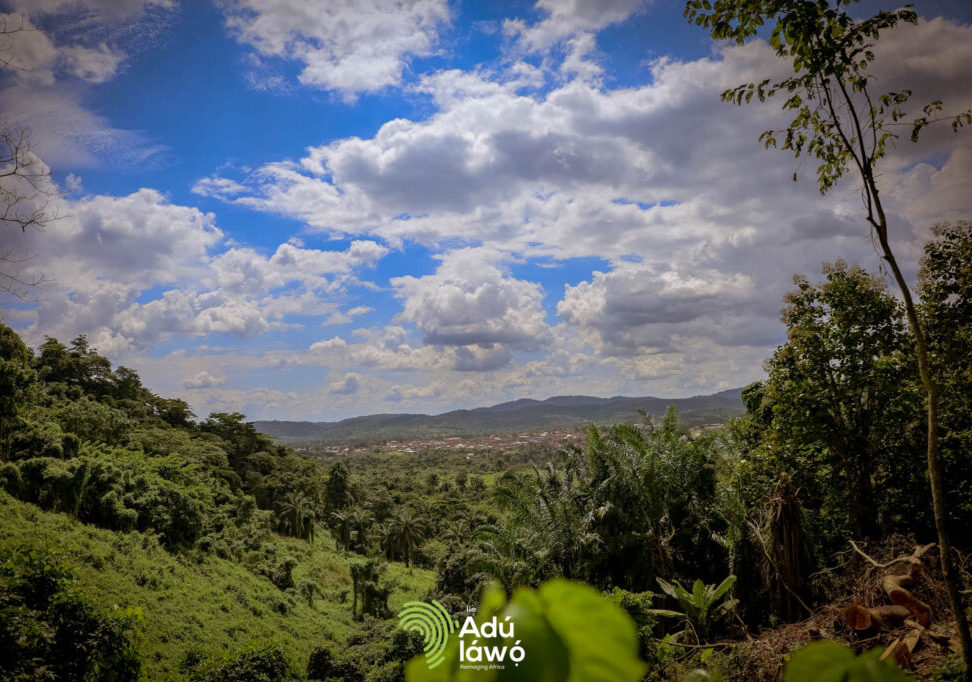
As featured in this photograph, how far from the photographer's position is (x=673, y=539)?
10812 mm

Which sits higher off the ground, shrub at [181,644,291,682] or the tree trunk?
the tree trunk

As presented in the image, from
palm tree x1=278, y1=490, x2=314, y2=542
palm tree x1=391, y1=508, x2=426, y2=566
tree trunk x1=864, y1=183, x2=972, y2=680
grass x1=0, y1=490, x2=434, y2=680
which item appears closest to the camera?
tree trunk x1=864, y1=183, x2=972, y2=680

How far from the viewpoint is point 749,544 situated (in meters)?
9.23

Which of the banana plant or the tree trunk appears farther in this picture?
the banana plant

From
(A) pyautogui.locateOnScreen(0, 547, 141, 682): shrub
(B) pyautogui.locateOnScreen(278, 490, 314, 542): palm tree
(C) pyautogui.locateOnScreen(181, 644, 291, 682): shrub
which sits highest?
(A) pyautogui.locateOnScreen(0, 547, 141, 682): shrub

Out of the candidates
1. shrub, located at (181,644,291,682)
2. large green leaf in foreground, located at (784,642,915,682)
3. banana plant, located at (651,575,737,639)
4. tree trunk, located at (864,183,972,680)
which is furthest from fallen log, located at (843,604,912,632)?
shrub, located at (181,644,291,682)

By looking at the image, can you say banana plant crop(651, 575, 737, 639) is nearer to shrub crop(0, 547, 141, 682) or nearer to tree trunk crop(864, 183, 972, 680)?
tree trunk crop(864, 183, 972, 680)

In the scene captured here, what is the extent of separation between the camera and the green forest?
2514mm

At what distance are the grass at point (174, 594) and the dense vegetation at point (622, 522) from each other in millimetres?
101

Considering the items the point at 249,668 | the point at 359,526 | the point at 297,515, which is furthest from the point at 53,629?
the point at 359,526

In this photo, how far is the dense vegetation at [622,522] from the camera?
7594mm

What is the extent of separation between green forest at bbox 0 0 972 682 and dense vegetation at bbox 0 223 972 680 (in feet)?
0.16

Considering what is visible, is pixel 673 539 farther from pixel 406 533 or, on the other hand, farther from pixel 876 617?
pixel 406 533

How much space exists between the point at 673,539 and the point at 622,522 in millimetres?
1058
